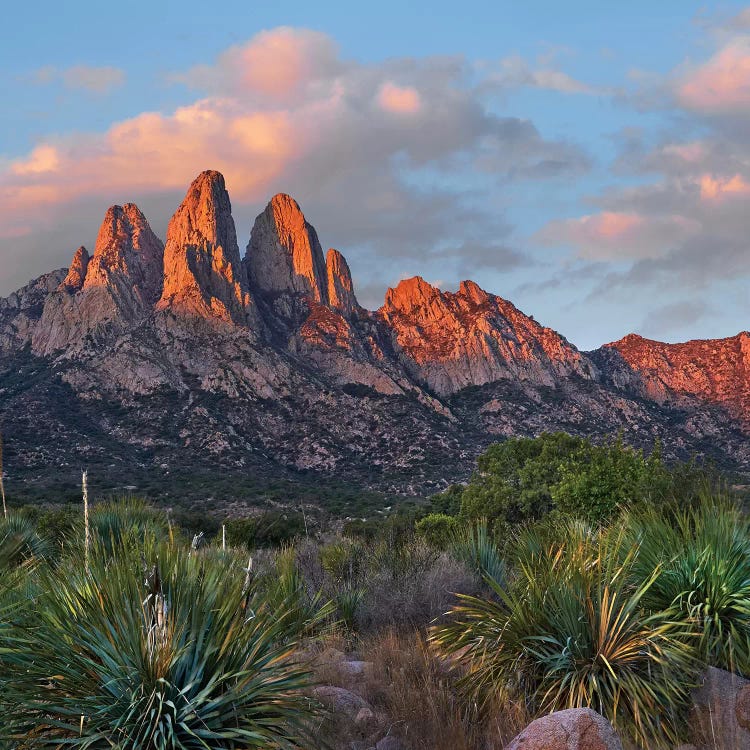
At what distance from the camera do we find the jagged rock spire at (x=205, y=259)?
10775 centimetres

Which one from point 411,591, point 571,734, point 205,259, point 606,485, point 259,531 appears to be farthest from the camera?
point 205,259

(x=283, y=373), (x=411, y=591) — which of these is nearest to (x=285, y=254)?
(x=283, y=373)

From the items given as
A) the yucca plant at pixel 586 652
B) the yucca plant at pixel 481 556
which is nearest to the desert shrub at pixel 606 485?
the yucca plant at pixel 481 556

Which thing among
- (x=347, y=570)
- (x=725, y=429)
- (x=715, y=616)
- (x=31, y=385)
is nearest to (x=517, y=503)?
(x=347, y=570)

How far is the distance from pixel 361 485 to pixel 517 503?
5543cm

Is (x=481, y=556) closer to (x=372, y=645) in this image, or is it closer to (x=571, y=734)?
(x=372, y=645)

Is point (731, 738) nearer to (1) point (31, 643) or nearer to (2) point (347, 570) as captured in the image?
(1) point (31, 643)

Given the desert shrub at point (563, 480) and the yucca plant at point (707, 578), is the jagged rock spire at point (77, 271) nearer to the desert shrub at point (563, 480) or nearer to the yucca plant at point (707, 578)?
the desert shrub at point (563, 480)

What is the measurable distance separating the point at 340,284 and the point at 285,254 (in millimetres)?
14756

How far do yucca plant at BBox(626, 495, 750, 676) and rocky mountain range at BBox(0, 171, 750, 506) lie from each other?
4777 cm

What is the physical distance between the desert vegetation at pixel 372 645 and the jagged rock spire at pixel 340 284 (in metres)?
137

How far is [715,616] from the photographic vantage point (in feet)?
20.3

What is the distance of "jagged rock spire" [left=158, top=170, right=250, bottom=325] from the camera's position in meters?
108

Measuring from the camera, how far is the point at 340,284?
152 meters
